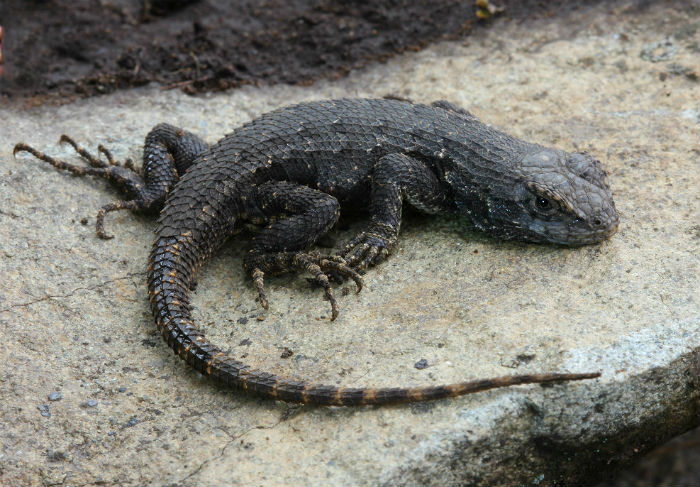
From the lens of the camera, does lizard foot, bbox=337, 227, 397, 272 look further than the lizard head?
Yes

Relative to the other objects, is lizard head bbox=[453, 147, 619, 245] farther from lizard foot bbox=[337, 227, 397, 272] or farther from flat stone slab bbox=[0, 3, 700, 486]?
lizard foot bbox=[337, 227, 397, 272]

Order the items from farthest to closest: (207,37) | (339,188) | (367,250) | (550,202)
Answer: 1. (207,37)
2. (339,188)
3. (367,250)
4. (550,202)

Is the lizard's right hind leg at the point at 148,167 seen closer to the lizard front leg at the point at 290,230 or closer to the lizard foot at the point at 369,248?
the lizard front leg at the point at 290,230

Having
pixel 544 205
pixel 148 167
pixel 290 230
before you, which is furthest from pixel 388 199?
pixel 148 167

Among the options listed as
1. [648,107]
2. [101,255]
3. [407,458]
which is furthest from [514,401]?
[648,107]

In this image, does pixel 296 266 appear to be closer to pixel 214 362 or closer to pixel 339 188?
pixel 339 188

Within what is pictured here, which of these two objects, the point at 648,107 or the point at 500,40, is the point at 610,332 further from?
the point at 500,40

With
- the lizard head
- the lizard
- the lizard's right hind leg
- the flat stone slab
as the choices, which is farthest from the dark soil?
the lizard head
